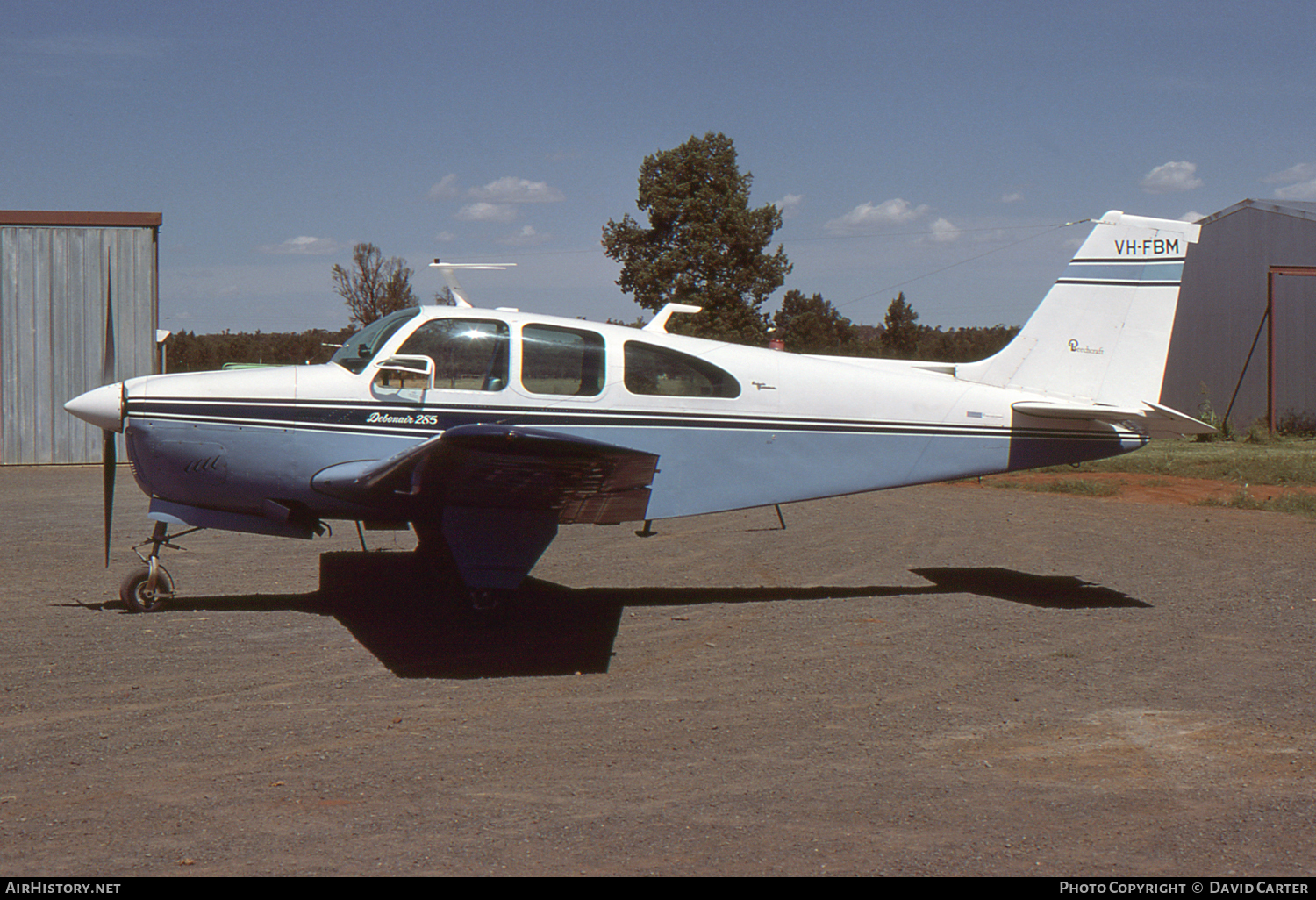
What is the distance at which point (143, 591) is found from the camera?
6.73m

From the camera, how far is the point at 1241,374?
24250 millimetres

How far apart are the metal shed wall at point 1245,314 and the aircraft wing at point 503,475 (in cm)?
2217

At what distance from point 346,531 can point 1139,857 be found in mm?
9346

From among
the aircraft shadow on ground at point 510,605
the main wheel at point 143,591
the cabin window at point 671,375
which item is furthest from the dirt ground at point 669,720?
the cabin window at point 671,375

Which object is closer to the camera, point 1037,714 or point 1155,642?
point 1037,714

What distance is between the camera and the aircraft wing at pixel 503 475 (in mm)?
5000

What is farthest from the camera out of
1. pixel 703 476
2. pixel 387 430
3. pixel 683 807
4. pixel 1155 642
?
pixel 703 476

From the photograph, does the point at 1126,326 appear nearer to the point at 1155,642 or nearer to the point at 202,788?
the point at 1155,642

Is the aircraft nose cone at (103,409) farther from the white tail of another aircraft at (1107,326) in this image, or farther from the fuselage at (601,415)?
the white tail of another aircraft at (1107,326)

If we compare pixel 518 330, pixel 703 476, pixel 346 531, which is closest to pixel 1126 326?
pixel 703 476

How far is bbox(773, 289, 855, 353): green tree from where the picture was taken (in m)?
52.5

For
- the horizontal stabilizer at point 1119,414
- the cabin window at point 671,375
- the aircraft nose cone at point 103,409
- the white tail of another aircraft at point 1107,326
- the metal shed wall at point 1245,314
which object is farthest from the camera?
the metal shed wall at point 1245,314

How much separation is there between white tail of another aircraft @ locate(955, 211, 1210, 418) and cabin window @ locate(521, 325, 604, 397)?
9.91 ft

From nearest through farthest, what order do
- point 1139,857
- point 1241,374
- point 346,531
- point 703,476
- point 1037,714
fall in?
point 1139,857
point 1037,714
point 703,476
point 346,531
point 1241,374
